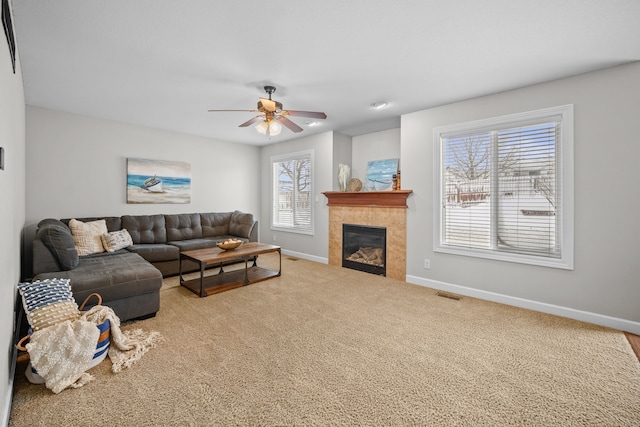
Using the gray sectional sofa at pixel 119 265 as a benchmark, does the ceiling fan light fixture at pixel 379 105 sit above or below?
above

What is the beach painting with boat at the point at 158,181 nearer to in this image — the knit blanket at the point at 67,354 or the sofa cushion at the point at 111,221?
the sofa cushion at the point at 111,221

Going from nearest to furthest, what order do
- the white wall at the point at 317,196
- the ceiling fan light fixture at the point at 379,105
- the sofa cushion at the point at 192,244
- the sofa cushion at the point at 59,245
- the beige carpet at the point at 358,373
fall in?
the beige carpet at the point at 358,373 → the sofa cushion at the point at 59,245 → the ceiling fan light fixture at the point at 379,105 → the sofa cushion at the point at 192,244 → the white wall at the point at 317,196

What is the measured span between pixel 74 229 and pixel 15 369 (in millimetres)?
2324

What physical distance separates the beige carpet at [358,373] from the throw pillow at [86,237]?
177 cm

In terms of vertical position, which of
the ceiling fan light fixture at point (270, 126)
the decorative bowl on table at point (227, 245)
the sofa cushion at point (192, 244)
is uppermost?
the ceiling fan light fixture at point (270, 126)

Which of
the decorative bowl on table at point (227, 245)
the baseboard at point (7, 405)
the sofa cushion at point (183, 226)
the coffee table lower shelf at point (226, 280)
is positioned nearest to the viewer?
the baseboard at point (7, 405)

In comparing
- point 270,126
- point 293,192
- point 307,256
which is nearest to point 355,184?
point 293,192

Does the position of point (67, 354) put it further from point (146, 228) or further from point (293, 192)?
point (293, 192)

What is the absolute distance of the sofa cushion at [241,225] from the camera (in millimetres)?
5441

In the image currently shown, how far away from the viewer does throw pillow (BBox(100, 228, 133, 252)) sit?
394cm

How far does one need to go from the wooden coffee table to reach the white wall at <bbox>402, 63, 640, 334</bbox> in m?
3.11

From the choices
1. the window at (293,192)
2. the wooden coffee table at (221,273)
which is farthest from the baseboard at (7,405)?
the window at (293,192)

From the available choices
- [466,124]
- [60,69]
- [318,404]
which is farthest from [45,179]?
[466,124]

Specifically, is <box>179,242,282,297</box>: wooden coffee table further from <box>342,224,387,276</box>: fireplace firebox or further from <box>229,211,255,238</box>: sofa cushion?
<box>342,224,387,276</box>: fireplace firebox
